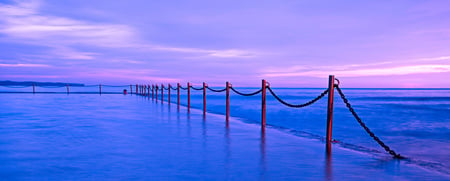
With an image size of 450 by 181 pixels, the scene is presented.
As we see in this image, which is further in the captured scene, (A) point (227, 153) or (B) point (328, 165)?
(A) point (227, 153)

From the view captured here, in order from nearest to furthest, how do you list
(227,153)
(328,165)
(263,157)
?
1. (328,165)
2. (263,157)
3. (227,153)

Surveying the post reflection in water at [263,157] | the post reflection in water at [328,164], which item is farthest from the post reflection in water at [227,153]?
the post reflection in water at [328,164]

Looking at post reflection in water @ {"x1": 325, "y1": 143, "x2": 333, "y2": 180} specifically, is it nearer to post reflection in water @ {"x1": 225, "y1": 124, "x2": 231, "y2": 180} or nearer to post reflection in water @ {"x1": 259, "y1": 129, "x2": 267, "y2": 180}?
post reflection in water @ {"x1": 259, "y1": 129, "x2": 267, "y2": 180}

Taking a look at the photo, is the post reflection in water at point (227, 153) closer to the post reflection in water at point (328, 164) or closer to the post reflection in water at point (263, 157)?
the post reflection in water at point (263, 157)

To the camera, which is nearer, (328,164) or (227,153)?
(328,164)

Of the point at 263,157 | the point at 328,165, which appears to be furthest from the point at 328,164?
the point at 263,157

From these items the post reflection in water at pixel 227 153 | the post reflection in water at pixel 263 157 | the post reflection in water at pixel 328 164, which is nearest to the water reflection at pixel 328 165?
the post reflection in water at pixel 328 164

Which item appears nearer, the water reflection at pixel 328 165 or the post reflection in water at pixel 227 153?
the water reflection at pixel 328 165

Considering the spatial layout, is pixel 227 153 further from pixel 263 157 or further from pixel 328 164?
pixel 328 164

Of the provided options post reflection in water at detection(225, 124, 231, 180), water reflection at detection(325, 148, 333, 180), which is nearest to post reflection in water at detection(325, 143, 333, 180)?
water reflection at detection(325, 148, 333, 180)

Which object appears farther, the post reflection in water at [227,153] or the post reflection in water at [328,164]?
the post reflection in water at [227,153]

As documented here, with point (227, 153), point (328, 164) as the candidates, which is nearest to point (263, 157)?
point (227, 153)

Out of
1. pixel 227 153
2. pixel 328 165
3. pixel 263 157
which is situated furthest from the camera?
pixel 227 153

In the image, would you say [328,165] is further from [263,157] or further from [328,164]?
[263,157]
